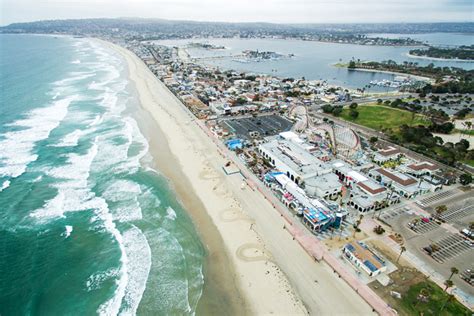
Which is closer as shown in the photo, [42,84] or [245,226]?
[245,226]

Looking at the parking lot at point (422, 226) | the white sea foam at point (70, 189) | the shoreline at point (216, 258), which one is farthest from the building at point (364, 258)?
the white sea foam at point (70, 189)

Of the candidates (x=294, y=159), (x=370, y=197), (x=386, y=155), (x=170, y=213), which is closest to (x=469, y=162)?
(x=386, y=155)

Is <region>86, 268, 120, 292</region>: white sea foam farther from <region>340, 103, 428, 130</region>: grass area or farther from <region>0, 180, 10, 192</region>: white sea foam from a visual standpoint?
<region>340, 103, 428, 130</region>: grass area

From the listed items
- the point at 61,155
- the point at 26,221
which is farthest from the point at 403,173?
the point at 61,155

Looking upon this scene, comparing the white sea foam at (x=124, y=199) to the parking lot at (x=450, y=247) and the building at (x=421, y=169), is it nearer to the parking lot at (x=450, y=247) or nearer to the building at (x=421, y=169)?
the parking lot at (x=450, y=247)

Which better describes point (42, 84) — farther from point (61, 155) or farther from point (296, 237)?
point (296, 237)

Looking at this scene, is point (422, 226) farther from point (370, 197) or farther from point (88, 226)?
point (88, 226)
